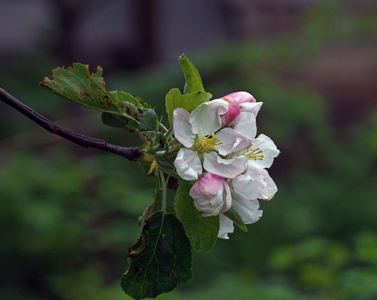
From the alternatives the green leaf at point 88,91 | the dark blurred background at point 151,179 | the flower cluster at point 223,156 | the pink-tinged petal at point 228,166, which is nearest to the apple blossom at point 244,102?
the flower cluster at point 223,156

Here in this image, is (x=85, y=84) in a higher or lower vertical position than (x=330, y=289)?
higher

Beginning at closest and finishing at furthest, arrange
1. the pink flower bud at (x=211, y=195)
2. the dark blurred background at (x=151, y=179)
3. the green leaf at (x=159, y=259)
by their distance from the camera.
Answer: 1. the pink flower bud at (x=211, y=195)
2. the green leaf at (x=159, y=259)
3. the dark blurred background at (x=151, y=179)

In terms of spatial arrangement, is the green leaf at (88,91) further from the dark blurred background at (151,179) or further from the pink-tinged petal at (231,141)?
the dark blurred background at (151,179)

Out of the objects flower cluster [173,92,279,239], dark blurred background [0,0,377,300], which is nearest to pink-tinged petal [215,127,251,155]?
flower cluster [173,92,279,239]

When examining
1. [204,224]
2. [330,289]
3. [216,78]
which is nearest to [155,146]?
[204,224]

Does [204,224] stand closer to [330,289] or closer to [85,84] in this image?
[85,84]

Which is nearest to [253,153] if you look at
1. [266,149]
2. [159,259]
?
[266,149]
